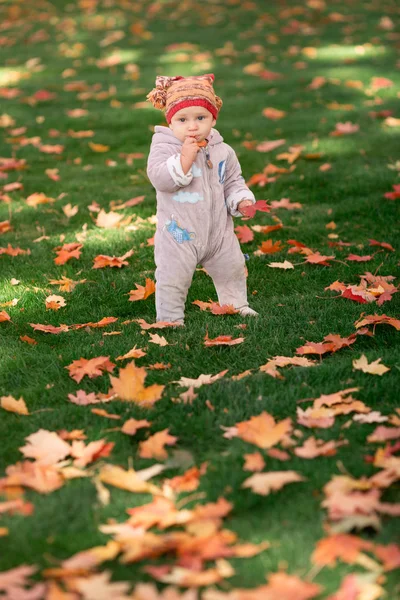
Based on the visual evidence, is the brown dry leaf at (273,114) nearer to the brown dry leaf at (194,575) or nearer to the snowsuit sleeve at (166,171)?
the snowsuit sleeve at (166,171)

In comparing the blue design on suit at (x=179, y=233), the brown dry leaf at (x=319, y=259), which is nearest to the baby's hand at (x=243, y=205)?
the blue design on suit at (x=179, y=233)

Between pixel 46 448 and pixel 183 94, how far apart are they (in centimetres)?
190

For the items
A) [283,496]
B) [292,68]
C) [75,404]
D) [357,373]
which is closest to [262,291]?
[357,373]

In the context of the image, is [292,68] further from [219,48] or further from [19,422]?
[19,422]

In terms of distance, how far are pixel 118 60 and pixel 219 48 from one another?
1562 millimetres

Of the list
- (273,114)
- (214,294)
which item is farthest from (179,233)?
(273,114)

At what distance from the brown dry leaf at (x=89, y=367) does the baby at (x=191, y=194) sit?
633mm

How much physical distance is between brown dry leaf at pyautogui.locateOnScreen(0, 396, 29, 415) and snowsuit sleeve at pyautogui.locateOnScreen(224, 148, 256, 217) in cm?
156

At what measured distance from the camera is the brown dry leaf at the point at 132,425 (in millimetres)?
2818

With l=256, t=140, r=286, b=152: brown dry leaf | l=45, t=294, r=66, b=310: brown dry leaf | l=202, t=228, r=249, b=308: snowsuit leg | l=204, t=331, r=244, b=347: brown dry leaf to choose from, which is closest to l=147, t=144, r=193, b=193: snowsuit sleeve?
l=202, t=228, r=249, b=308: snowsuit leg

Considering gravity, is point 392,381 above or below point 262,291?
above

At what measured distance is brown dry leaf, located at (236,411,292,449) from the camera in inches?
105

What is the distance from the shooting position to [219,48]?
10.9m

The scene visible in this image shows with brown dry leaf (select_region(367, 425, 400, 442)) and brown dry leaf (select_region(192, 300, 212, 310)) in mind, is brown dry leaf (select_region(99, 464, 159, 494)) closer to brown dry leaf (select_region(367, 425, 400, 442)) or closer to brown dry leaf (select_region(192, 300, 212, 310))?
brown dry leaf (select_region(367, 425, 400, 442))
